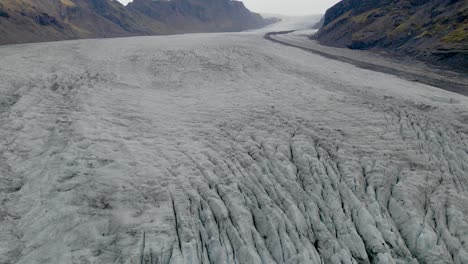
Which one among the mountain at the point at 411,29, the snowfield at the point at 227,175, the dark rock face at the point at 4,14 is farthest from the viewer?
the dark rock face at the point at 4,14

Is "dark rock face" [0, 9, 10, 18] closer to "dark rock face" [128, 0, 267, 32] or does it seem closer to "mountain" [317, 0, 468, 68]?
"mountain" [317, 0, 468, 68]

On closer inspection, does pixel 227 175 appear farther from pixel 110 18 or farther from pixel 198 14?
pixel 198 14

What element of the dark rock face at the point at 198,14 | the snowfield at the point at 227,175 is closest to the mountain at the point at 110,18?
the dark rock face at the point at 198,14

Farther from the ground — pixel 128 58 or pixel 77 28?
pixel 128 58

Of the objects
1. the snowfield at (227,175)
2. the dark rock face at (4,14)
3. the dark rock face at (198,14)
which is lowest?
the dark rock face at (198,14)

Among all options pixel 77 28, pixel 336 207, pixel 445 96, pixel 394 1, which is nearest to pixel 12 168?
pixel 336 207

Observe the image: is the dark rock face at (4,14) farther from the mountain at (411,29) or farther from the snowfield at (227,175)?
the mountain at (411,29)

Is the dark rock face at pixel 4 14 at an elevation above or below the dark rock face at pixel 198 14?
above

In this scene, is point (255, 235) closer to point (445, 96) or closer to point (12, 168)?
point (12, 168)

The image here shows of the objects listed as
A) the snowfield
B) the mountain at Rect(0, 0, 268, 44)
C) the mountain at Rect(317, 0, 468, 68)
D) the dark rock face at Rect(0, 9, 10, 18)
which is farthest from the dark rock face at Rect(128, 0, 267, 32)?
the snowfield
